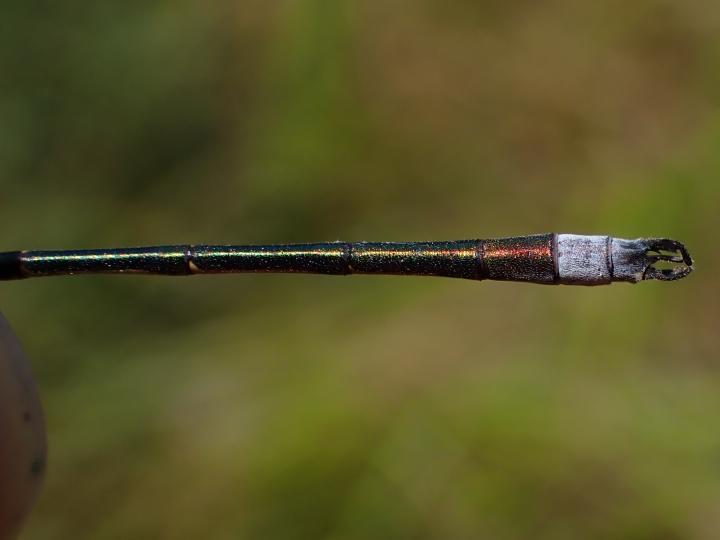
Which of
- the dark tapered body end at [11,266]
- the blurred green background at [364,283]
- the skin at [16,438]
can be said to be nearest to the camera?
the skin at [16,438]

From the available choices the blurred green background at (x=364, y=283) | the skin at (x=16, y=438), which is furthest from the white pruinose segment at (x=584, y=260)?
the blurred green background at (x=364, y=283)

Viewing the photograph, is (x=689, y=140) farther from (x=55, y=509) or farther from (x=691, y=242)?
(x=55, y=509)

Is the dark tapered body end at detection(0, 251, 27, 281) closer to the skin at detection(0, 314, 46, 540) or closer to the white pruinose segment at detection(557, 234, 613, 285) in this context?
the skin at detection(0, 314, 46, 540)

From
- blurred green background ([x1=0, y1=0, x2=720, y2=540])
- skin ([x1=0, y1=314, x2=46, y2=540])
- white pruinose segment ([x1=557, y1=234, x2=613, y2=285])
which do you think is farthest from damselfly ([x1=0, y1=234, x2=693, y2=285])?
blurred green background ([x1=0, y1=0, x2=720, y2=540])

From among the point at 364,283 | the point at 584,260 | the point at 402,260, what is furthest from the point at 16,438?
the point at 364,283

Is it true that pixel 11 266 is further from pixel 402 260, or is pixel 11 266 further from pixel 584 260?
pixel 584 260

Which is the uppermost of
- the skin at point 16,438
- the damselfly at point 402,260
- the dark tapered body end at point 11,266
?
the damselfly at point 402,260

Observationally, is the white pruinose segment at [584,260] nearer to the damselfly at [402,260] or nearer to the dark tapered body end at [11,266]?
the damselfly at [402,260]

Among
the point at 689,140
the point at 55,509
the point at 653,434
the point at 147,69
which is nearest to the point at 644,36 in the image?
the point at 689,140
